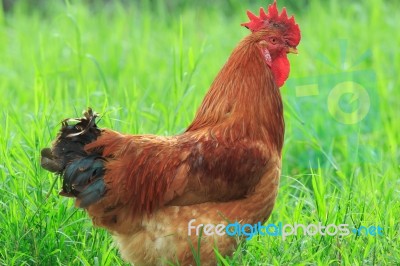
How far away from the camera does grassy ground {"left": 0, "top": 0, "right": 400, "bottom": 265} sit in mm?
3984

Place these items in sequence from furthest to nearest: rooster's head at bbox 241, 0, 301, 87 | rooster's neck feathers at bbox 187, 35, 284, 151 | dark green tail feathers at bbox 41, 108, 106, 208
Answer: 1. rooster's head at bbox 241, 0, 301, 87
2. rooster's neck feathers at bbox 187, 35, 284, 151
3. dark green tail feathers at bbox 41, 108, 106, 208

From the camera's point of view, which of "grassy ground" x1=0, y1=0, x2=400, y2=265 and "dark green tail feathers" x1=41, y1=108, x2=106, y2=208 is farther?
"grassy ground" x1=0, y1=0, x2=400, y2=265

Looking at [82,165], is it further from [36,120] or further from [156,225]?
[36,120]

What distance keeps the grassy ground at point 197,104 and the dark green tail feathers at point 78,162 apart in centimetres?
32

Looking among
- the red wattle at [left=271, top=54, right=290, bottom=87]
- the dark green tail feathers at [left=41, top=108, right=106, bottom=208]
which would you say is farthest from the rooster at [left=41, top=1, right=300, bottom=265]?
the red wattle at [left=271, top=54, right=290, bottom=87]

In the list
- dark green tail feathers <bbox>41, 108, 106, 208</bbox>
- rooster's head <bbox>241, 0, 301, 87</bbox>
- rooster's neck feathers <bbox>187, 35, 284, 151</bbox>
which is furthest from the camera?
rooster's head <bbox>241, 0, 301, 87</bbox>

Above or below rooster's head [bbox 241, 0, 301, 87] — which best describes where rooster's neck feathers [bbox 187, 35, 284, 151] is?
below

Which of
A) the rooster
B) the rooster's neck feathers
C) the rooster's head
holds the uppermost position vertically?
the rooster's head

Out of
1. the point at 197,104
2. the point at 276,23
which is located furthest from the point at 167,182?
the point at 197,104

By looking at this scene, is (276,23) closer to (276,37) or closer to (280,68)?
(276,37)

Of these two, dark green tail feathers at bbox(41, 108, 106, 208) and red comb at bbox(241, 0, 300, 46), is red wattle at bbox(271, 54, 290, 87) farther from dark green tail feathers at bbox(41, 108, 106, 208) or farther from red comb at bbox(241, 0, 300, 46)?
dark green tail feathers at bbox(41, 108, 106, 208)

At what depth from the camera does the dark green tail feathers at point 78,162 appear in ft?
11.9

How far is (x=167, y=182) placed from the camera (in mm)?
3674

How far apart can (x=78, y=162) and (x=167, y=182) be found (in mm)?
408
